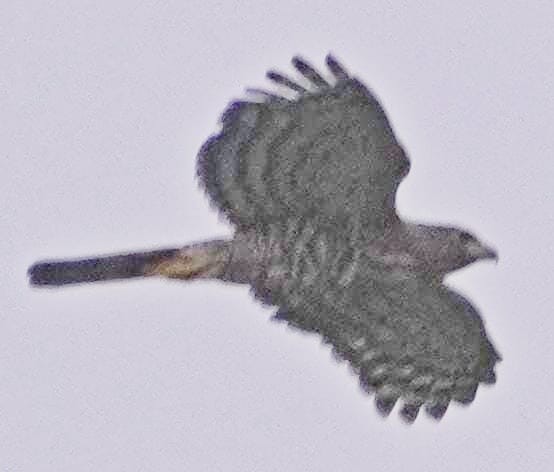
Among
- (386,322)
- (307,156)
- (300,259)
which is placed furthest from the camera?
(386,322)

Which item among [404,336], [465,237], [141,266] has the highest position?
[465,237]

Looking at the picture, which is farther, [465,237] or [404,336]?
[404,336]

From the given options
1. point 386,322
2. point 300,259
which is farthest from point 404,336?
point 300,259

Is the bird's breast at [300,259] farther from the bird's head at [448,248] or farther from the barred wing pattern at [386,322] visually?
the bird's head at [448,248]

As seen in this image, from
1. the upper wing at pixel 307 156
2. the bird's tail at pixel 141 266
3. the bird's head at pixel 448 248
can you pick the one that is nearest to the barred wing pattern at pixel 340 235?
the upper wing at pixel 307 156

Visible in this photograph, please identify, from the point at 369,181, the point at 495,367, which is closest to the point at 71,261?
the point at 369,181

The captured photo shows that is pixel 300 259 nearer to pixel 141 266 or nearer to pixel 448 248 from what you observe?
pixel 141 266

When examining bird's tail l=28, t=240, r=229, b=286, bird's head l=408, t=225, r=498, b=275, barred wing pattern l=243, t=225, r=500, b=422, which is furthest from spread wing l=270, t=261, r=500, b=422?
bird's tail l=28, t=240, r=229, b=286

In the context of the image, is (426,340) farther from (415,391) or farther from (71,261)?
(71,261)
